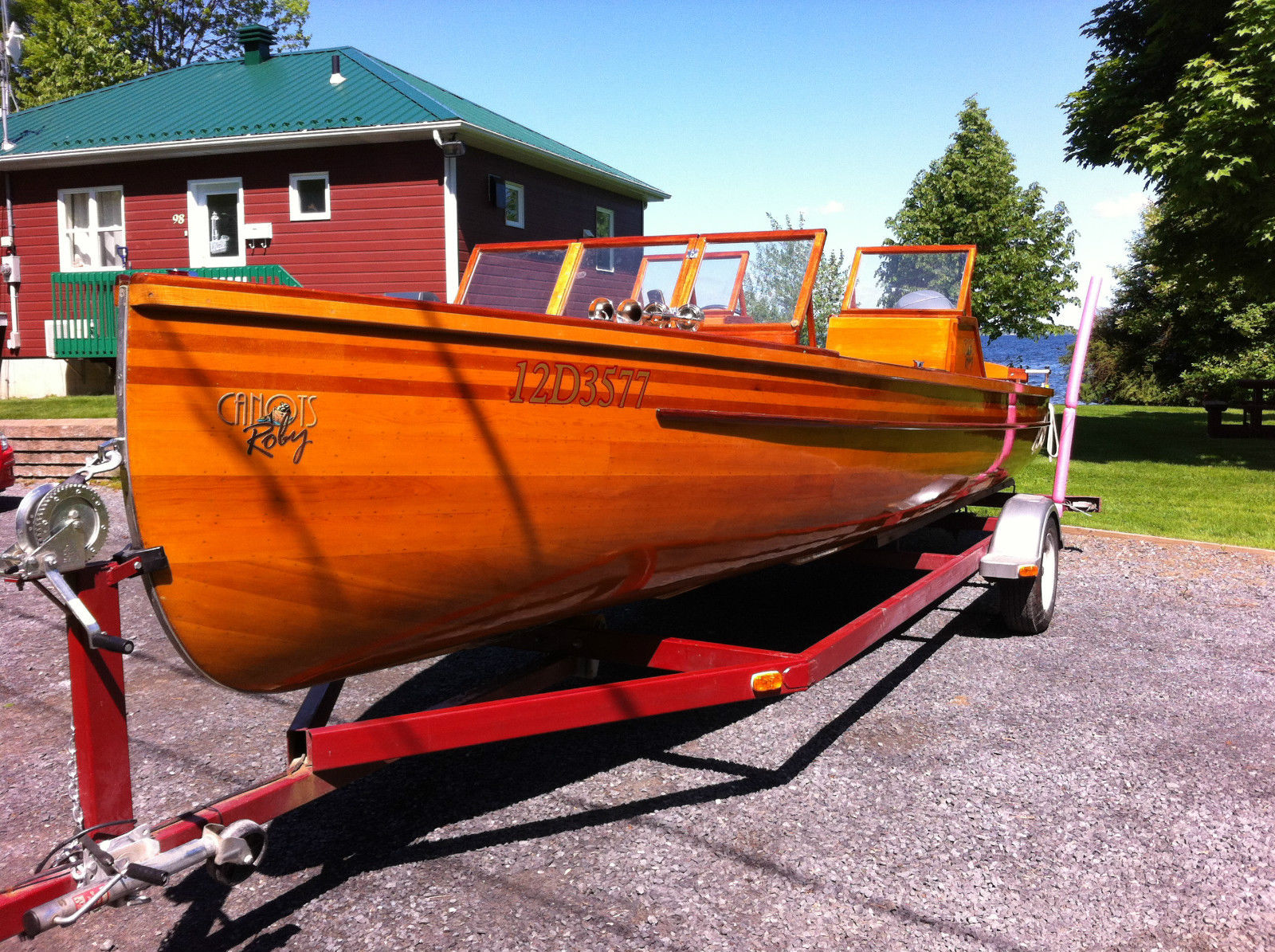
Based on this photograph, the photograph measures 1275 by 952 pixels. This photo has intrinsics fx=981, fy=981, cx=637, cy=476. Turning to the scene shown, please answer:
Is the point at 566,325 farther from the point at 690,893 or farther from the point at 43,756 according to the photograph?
the point at 43,756

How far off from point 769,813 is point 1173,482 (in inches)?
384

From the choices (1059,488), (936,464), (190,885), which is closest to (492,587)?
(190,885)

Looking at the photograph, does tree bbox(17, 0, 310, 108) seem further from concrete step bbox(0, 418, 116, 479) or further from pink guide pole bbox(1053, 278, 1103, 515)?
pink guide pole bbox(1053, 278, 1103, 515)

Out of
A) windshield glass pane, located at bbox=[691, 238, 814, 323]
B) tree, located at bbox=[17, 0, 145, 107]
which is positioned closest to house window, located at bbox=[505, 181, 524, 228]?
windshield glass pane, located at bbox=[691, 238, 814, 323]

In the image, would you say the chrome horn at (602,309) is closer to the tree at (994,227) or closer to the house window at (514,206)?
the house window at (514,206)

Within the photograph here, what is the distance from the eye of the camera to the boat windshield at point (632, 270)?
4.36 m

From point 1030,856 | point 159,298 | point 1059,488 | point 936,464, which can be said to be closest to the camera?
point 159,298

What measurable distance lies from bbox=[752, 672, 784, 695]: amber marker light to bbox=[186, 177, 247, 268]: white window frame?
14760mm

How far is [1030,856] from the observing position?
9.61ft

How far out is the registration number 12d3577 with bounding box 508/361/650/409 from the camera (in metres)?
2.66

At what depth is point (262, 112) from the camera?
15836mm

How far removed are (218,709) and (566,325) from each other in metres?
2.60

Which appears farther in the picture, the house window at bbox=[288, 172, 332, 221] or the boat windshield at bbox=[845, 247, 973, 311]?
the house window at bbox=[288, 172, 332, 221]

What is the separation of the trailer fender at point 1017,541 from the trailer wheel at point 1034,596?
78 mm
